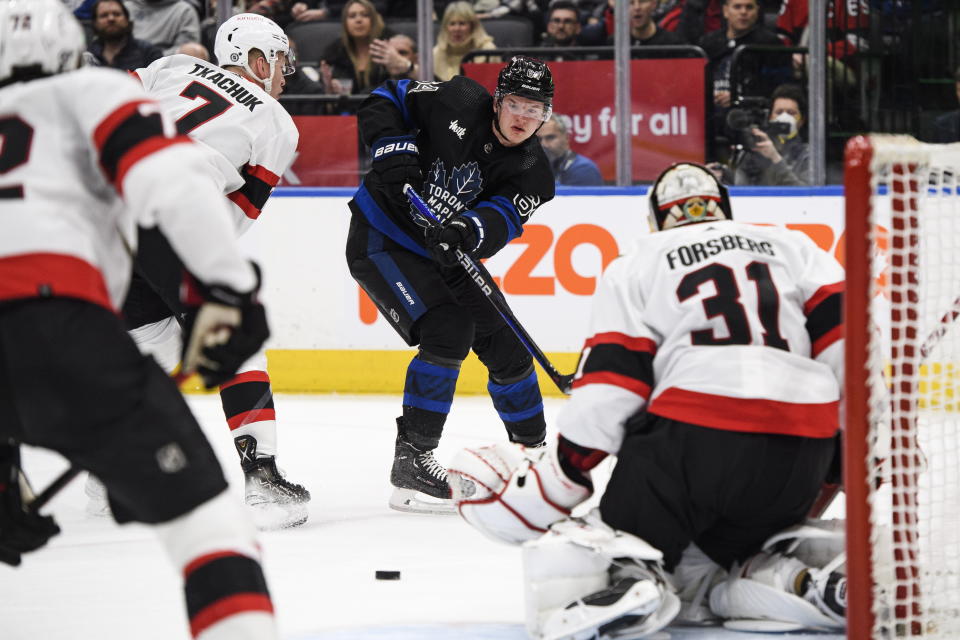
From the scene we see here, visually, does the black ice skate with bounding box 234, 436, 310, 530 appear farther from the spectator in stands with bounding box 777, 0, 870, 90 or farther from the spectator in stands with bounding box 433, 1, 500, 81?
the spectator in stands with bounding box 777, 0, 870, 90

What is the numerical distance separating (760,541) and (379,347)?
3.20 meters

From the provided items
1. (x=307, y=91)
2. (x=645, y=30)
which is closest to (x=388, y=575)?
(x=645, y=30)

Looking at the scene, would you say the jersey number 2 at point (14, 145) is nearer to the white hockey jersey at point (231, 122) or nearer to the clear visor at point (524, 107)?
the white hockey jersey at point (231, 122)

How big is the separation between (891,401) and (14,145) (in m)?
1.37

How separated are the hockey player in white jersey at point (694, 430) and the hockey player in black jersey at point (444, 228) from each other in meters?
1.22

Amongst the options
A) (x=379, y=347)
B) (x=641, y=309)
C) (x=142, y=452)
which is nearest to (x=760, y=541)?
(x=641, y=309)

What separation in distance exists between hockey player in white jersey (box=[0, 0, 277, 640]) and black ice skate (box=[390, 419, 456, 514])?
1.75m

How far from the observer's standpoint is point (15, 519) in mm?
2131

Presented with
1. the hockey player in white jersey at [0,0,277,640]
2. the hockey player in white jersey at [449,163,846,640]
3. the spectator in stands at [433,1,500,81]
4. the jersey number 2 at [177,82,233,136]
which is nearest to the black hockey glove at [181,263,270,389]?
the hockey player in white jersey at [0,0,277,640]

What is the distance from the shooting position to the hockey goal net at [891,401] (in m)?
2.03

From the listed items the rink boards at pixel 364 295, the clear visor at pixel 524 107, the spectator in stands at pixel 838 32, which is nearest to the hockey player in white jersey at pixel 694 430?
the clear visor at pixel 524 107

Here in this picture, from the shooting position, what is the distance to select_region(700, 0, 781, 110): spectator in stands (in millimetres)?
5352

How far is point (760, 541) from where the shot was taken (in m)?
2.40

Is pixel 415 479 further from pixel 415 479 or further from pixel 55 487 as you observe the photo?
pixel 55 487
